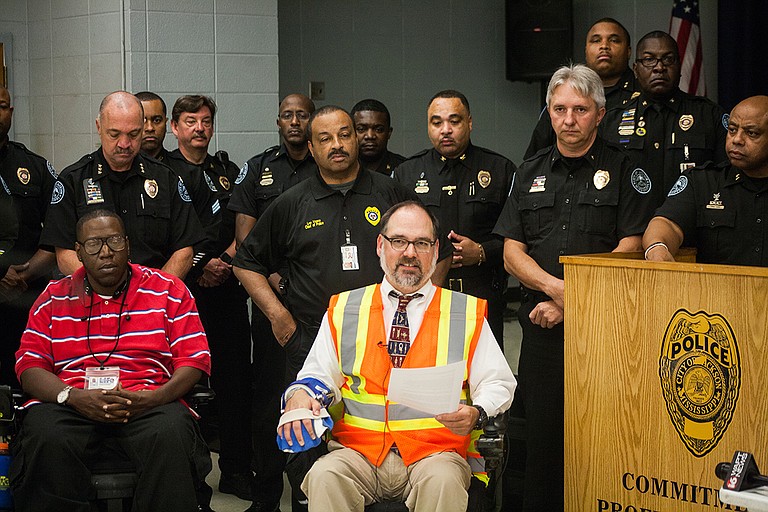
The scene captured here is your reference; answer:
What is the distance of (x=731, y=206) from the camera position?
3668 mm

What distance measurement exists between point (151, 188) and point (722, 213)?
2283 mm

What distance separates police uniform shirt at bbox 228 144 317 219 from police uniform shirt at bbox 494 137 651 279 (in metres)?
1.20

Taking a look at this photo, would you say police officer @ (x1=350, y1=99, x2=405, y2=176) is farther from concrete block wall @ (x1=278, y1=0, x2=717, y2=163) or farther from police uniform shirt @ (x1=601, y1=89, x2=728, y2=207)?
concrete block wall @ (x1=278, y1=0, x2=717, y2=163)

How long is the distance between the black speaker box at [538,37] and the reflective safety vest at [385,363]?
5.23m

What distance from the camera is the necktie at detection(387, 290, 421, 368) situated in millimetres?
3312

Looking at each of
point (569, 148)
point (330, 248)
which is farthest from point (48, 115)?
point (569, 148)

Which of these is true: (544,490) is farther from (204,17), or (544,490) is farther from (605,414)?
(204,17)

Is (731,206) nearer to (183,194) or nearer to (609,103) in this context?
(609,103)

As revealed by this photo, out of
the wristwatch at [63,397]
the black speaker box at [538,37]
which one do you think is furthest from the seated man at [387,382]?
the black speaker box at [538,37]

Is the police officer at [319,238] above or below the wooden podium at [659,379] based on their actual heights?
above

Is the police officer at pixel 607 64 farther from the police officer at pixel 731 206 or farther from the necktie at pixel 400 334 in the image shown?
the necktie at pixel 400 334

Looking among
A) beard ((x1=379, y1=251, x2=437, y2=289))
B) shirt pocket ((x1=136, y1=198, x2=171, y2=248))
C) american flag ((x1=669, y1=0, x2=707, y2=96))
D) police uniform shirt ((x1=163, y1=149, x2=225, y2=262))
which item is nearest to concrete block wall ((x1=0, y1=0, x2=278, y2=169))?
police uniform shirt ((x1=163, y1=149, x2=225, y2=262))

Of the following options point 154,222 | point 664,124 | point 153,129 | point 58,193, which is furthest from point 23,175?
point 664,124

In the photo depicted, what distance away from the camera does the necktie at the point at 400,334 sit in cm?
331
